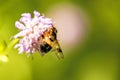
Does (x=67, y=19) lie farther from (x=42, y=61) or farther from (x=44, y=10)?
(x=42, y=61)

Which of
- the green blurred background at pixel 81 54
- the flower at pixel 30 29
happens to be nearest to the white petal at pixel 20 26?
the flower at pixel 30 29

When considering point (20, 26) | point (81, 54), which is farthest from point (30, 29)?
point (81, 54)

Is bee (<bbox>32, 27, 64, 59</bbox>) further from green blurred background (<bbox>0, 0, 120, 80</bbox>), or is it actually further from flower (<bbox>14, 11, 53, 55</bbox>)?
green blurred background (<bbox>0, 0, 120, 80</bbox>)

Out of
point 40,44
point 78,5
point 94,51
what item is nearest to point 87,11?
point 78,5

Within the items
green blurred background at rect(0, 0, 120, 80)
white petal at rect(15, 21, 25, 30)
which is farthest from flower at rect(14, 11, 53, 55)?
green blurred background at rect(0, 0, 120, 80)

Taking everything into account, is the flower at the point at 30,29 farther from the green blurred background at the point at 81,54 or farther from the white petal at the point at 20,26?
the green blurred background at the point at 81,54
